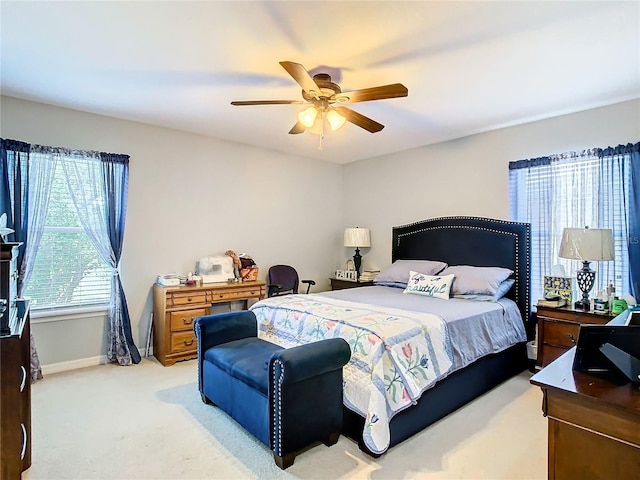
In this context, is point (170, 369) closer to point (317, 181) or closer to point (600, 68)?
point (317, 181)

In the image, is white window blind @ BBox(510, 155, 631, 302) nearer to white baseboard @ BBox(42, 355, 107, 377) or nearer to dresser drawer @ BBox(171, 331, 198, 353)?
dresser drawer @ BBox(171, 331, 198, 353)

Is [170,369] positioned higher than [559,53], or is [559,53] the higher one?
[559,53]

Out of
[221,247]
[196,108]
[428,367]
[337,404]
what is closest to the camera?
[337,404]

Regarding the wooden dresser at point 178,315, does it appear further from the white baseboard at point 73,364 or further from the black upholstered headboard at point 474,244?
the black upholstered headboard at point 474,244

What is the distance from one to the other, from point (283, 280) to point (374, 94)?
317 centimetres

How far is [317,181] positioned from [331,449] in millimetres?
4200

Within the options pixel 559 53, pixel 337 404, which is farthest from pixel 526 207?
pixel 337 404

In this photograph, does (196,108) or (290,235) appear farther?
(290,235)

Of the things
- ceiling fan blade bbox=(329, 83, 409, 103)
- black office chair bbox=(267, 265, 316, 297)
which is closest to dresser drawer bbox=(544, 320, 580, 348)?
ceiling fan blade bbox=(329, 83, 409, 103)

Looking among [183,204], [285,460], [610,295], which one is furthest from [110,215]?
[610,295]

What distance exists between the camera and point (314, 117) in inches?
114

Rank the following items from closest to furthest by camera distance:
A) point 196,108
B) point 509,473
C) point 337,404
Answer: point 509,473
point 337,404
point 196,108

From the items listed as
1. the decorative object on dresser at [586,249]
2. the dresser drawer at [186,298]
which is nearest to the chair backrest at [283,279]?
the dresser drawer at [186,298]

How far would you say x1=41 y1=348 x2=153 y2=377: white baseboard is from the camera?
362cm
